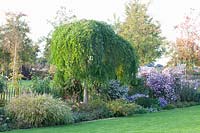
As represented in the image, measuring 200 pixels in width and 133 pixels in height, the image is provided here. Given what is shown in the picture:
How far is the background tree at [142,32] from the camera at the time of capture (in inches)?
1421

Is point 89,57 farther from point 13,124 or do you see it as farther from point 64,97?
point 13,124

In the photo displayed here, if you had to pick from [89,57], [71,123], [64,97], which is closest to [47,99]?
[71,123]

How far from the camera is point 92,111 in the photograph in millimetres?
15453

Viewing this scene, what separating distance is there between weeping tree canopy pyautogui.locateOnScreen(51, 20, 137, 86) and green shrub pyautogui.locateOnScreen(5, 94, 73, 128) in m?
3.32

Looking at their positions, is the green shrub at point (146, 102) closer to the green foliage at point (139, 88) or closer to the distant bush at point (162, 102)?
the distant bush at point (162, 102)

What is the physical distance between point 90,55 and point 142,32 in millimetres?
20965

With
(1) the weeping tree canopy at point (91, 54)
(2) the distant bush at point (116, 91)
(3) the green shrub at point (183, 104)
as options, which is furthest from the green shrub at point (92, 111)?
(3) the green shrub at point (183, 104)

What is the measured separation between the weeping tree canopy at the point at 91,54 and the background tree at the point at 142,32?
18.5 meters

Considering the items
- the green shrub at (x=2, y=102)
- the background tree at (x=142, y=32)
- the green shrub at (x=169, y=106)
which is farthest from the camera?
the background tree at (x=142, y=32)

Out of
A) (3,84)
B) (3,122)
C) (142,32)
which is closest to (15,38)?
(142,32)

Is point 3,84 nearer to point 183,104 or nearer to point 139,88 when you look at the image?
point 139,88

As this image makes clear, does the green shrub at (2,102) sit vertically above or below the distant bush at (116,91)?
below

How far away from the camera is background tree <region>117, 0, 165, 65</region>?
36094mm

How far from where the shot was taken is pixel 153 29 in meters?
36.9
